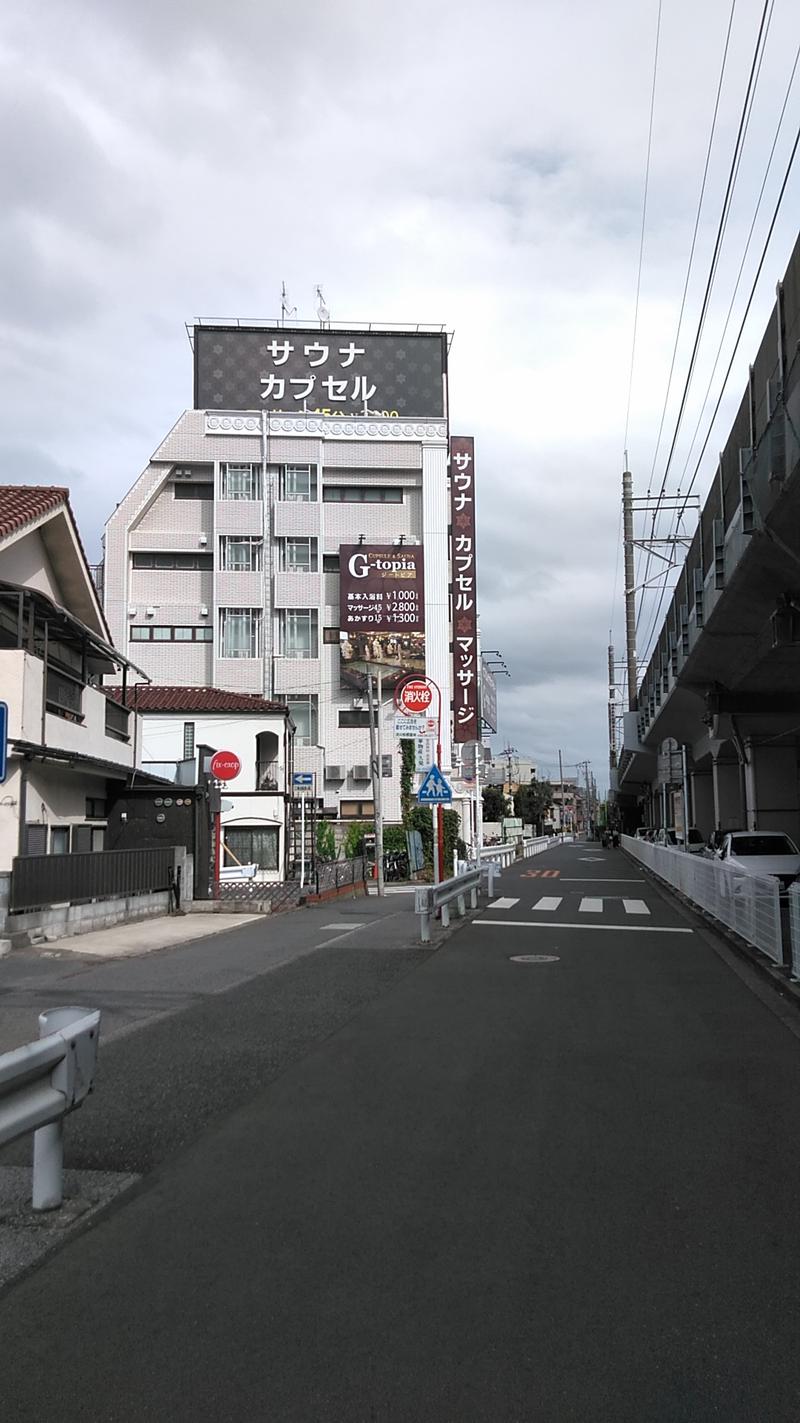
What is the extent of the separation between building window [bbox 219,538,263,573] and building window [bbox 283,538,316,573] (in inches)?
52.8

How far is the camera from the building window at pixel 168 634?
A: 53.7 m

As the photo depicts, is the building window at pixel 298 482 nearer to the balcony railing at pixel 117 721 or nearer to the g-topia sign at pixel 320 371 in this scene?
the g-topia sign at pixel 320 371

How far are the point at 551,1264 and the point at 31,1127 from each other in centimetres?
223

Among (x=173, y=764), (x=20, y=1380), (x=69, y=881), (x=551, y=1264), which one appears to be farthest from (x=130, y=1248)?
(x=173, y=764)

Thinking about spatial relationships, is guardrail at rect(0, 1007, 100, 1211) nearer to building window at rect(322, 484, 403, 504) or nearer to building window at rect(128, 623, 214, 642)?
building window at rect(128, 623, 214, 642)

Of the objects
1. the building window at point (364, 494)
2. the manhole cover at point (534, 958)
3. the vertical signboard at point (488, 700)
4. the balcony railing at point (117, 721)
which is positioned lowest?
the manhole cover at point (534, 958)

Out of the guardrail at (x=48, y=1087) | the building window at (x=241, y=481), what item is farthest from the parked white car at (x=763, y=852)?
the building window at (x=241, y=481)

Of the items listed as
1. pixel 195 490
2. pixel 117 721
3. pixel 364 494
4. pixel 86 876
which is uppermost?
pixel 195 490

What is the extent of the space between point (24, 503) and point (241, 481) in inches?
1378

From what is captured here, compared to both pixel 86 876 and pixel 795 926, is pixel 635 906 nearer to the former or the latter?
pixel 795 926

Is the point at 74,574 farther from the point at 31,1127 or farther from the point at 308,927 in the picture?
the point at 31,1127

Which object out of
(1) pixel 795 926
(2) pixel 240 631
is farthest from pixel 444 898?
(2) pixel 240 631

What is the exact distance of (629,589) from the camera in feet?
196

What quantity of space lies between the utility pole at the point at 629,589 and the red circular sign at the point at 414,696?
34.0 m
